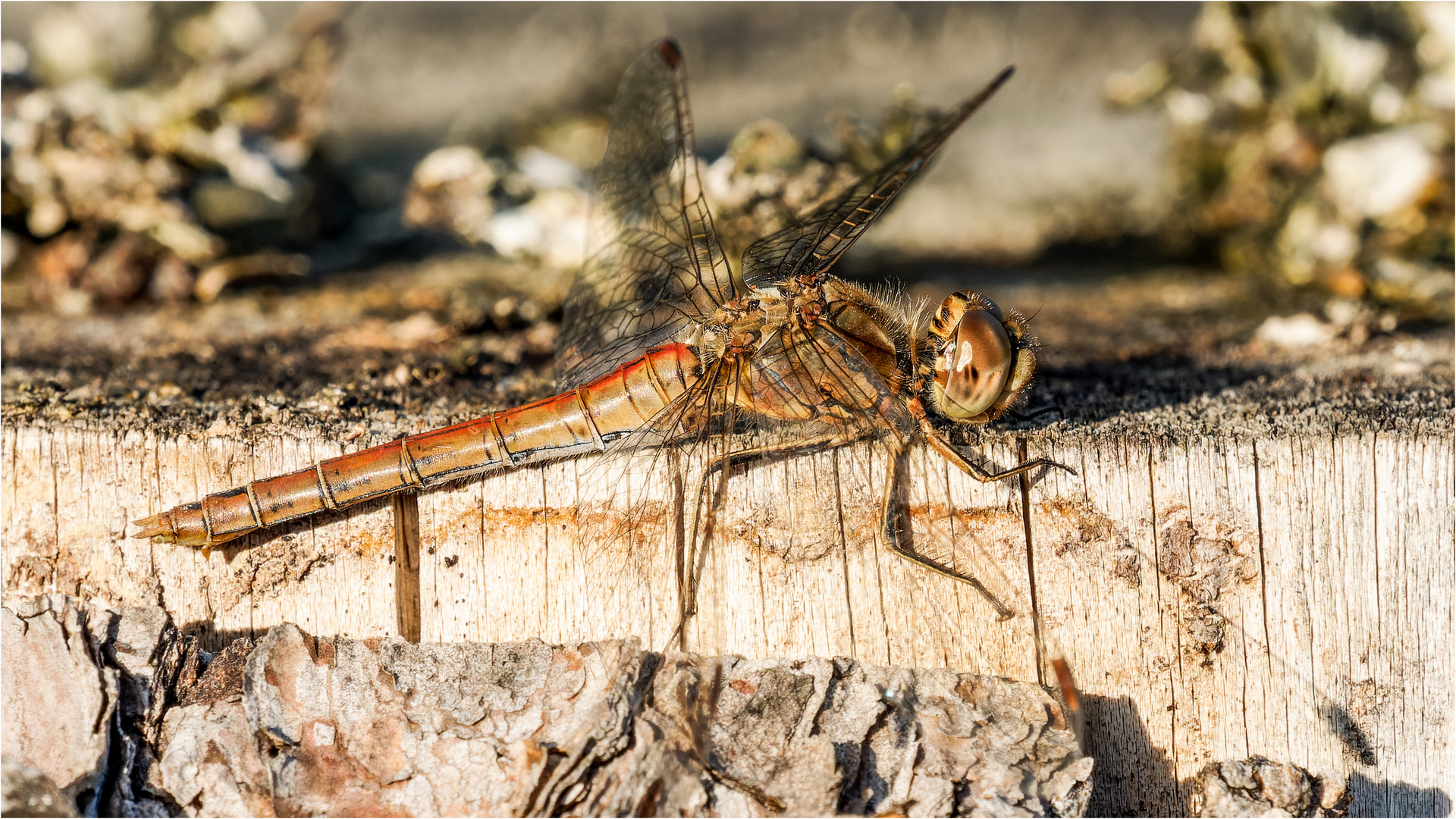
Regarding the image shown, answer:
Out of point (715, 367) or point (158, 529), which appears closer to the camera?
point (158, 529)

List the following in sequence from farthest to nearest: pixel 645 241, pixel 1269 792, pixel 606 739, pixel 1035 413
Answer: pixel 645 241 < pixel 1035 413 < pixel 1269 792 < pixel 606 739

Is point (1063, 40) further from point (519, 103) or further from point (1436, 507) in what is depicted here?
point (1436, 507)

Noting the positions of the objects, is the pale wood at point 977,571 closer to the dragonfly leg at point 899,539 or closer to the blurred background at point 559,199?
the dragonfly leg at point 899,539

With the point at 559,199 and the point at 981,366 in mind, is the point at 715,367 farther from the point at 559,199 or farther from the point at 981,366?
the point at 559,199

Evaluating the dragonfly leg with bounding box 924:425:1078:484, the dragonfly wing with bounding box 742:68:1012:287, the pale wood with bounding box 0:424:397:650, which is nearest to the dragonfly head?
the dragonfly leg with bounding box 924:425:1078:484

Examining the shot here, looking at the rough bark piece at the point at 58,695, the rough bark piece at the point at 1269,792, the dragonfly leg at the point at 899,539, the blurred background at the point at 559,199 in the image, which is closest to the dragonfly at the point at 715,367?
the dragonfly leg at the point at 899,539

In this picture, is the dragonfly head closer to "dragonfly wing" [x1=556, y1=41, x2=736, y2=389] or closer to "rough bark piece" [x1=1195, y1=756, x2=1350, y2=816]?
"dragonfly wing" [x1=556, y1=41, x2=736, y2=389]

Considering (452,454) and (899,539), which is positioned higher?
(452,454)

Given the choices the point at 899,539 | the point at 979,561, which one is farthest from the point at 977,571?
the point at 899,539
